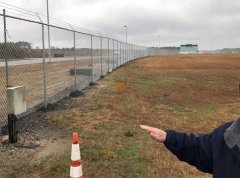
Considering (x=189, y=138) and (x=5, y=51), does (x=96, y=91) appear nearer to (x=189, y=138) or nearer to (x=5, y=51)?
(x=5, y=51)

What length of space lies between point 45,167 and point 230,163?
15.7ft

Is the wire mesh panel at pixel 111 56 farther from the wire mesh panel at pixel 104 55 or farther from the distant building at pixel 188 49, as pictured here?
the distant building at pixel 188 49

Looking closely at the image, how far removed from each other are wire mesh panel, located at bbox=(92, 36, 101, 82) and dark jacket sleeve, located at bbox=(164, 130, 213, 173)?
18.5m

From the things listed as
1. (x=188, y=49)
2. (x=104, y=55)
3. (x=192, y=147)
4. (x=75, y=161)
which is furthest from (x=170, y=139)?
(x=188, y=49)

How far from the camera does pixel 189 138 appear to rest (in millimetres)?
3174

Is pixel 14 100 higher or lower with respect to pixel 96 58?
lower

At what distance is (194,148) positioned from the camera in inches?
123

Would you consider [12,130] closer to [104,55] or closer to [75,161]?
[75,161]

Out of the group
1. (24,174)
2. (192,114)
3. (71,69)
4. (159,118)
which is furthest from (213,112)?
(24,174)

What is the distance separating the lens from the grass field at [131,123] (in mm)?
6855

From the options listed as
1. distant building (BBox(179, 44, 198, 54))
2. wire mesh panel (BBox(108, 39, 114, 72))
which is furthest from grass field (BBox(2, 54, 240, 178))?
distant building (BBox(179, 44, 198, 54))

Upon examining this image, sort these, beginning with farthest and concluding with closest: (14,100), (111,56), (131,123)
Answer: (111,56) → (131,123) → (14,100)

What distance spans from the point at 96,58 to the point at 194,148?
65.7ft

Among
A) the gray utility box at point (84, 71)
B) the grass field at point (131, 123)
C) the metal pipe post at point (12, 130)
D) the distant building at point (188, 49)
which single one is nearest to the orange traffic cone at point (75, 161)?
the grass field at point (131, 123)
